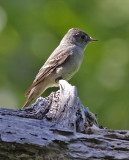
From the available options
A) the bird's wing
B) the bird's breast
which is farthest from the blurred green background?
the bird's wing

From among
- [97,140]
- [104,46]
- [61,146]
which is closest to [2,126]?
[61,146]

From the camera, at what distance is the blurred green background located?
7523 millimetres

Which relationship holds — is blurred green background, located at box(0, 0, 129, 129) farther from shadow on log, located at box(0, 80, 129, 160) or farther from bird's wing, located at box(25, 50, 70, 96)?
shadow on log, located at box(0, 80, 129, 160)

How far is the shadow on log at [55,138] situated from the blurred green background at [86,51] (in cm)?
219

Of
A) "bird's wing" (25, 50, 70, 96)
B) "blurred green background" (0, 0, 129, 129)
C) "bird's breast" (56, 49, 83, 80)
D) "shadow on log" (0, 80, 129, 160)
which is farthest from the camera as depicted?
"bird's wing" (25, 50, 70, 96)

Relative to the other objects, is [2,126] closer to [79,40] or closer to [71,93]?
[71,93]

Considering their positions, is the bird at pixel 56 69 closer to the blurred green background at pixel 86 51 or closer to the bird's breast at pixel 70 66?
the bird's breast at pixel 70 66

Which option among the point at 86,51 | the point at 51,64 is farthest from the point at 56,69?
the point at 86,51

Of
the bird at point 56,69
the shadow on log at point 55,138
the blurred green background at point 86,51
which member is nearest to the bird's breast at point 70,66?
the bird at point 56,69

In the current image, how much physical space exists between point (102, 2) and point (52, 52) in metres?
1.19

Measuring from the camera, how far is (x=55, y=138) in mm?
4832

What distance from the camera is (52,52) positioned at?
27.8ft

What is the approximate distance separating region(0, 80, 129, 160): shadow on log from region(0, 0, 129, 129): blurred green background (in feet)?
7.18

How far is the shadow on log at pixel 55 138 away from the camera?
15.7 feet
